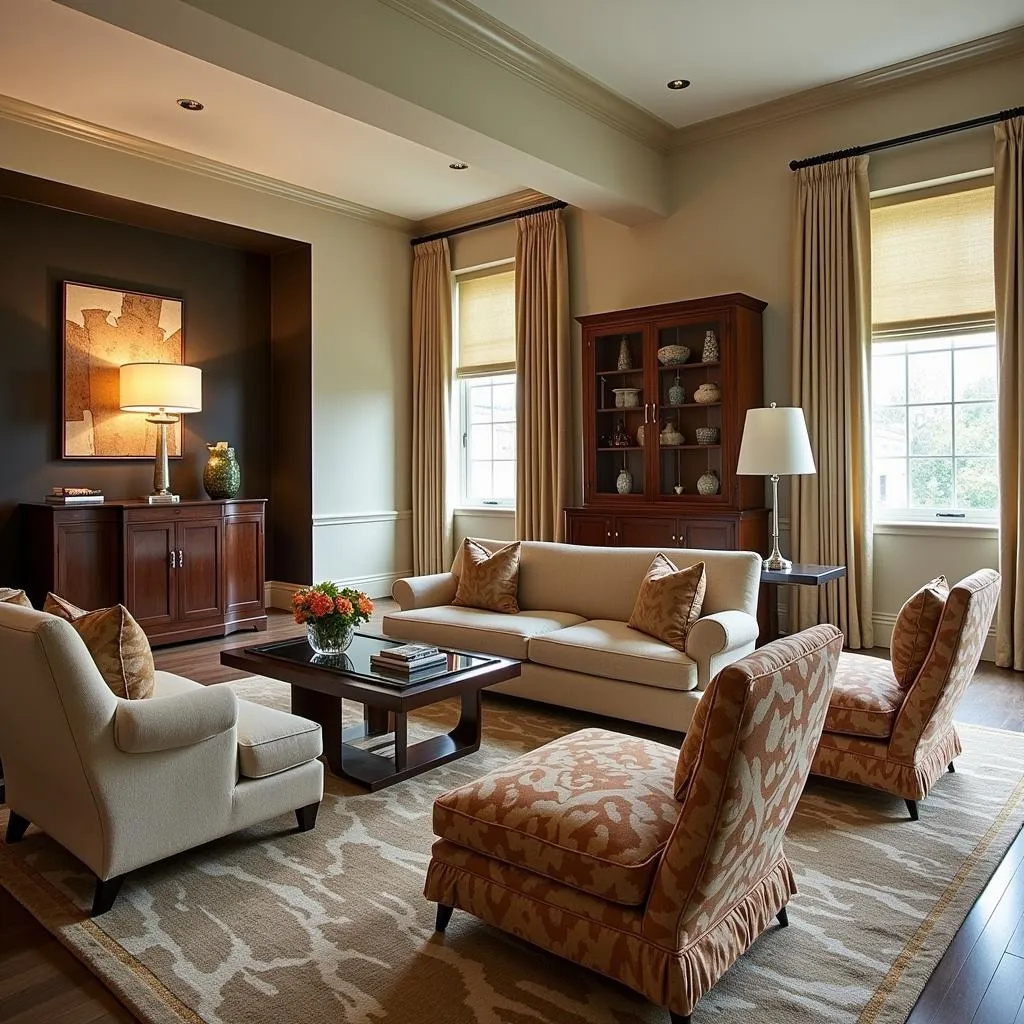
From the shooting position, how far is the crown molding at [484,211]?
6785 millimetres

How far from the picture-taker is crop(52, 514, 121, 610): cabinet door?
17.1 ft

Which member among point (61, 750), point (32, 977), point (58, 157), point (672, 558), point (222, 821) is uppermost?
point (58, 157)

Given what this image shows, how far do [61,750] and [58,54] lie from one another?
12.7ft

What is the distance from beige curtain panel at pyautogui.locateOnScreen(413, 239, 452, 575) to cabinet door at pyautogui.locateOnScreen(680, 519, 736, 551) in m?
2.66

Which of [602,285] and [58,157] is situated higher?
[58,157]

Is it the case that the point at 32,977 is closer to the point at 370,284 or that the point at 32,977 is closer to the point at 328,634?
the point at 328,634

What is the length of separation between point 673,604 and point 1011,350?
2522mm

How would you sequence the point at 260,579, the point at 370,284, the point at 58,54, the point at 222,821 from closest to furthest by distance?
1. the point at 222,821
2. the point at 58,54
3. the point at 260,579
4. the point at 370,284

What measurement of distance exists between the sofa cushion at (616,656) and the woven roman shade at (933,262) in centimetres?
273

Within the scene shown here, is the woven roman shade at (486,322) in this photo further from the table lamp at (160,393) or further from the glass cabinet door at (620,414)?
the table lamp at (160,393)

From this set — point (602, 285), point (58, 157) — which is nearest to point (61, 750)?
point (58, 157)

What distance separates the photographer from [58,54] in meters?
4.44

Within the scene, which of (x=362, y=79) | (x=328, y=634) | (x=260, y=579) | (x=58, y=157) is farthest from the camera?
(x=260, y=579)

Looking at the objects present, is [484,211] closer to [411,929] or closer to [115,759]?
[115,759]
